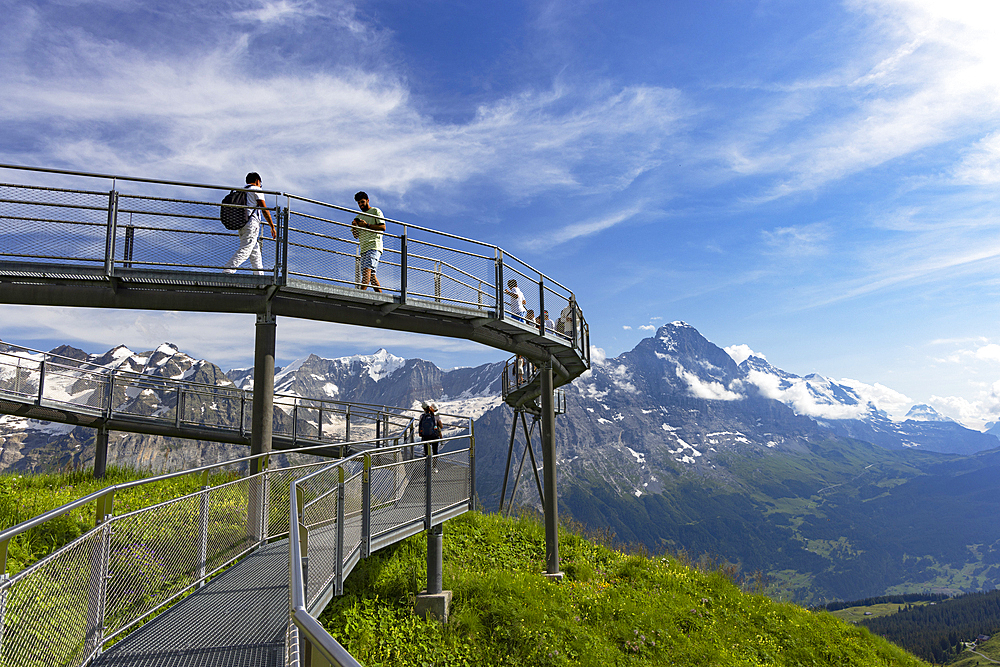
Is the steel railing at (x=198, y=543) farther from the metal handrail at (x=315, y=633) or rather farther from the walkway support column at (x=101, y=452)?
the walkway support column at (x=101, y=452)

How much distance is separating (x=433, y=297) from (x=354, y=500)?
6351 millimetres

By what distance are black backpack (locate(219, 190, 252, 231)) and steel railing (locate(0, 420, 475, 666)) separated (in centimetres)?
459

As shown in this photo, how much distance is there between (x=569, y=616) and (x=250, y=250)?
10.3 metres

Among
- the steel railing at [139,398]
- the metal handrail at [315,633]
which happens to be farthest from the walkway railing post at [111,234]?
the metal handrail at [315,633]

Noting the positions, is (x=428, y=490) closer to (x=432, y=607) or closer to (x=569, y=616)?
(x=432, y=607)

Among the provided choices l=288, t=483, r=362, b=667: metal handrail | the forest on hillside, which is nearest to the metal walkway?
l=288, t=483, r=362, b=667: metal handrail

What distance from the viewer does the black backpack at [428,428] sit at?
14.8 m

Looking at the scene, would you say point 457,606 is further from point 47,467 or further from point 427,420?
point 47,467

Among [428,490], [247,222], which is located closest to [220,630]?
[428,490]

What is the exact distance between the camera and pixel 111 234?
11328 mm

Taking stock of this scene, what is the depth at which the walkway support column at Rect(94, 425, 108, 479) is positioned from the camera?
15.9 m

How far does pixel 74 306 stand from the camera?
1183cm

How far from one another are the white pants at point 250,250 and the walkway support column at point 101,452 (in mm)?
7391

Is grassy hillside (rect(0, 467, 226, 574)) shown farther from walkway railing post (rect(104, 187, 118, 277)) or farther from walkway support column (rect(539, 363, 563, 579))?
walkway support column (rect(539, 363, 563, 579))
